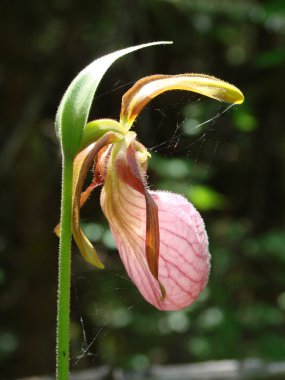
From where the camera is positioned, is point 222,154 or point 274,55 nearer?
point 274,55

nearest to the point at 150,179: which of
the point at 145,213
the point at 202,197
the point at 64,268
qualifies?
the point at 202,197

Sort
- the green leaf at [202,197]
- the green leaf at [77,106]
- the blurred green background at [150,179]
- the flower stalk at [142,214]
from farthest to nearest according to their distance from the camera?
the blurred green background at [150,179], the green leaf at [202,197], the flower stalk at [142,214], the green leaf at [77,106]

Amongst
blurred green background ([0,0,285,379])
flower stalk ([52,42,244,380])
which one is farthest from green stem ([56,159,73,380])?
blurred green background ([0,0,285,379])

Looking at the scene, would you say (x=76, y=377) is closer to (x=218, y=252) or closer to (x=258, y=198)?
(x=218, y=252)

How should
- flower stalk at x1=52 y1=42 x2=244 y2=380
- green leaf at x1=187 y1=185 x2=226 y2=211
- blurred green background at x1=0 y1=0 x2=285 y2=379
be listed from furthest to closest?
blurred green background at x1=0 y1=0 x2=285 y2=379, green leaf at x1=187 y1=185 x2=226 y2=211, flower stalk at x1=52 y1=42 x2=244 y2=380

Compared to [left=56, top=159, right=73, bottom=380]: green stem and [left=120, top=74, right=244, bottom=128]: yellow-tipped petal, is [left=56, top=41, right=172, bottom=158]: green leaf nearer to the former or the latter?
[left=56, top=159, right=73, bottom=380]: green stem

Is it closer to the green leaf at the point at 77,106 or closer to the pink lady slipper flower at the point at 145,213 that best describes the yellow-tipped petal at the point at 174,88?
the pink lady slipper flower at the point at 145,213

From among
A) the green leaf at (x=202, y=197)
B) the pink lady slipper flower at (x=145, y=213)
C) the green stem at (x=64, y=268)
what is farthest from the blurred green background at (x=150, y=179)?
the green stem at (x=64, y=268)

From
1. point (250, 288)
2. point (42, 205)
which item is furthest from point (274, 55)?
point (42, 205)
